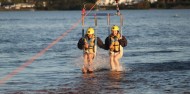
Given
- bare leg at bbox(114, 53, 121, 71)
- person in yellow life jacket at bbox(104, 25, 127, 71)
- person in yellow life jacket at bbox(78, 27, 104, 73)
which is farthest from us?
bare leg at bbox(114, 53, 121, 71)

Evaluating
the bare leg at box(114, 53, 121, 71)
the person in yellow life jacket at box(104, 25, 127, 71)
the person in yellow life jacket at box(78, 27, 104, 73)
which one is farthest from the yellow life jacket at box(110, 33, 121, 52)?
the person in yellow life jacket at box(78, 27, 104, 73)

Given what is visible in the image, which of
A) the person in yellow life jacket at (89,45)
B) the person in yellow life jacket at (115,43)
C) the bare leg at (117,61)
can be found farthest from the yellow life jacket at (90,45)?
the bare leg at (117,61)

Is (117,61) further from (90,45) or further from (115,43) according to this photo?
(90,45)

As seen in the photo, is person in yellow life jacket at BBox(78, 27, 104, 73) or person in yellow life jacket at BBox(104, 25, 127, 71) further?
person in yellow life jacket at BBox(104, 25, 127, 71)

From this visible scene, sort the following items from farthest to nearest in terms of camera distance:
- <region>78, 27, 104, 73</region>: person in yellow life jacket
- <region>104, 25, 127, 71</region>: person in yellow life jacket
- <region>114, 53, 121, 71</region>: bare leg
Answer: <region>114, 53, 121, 71</region>: bare leg → <region>104, 25, 127, 71</region>: person in yellow life jacket → <region>78, 27, 104, 73</region>: person in yellow life jacket

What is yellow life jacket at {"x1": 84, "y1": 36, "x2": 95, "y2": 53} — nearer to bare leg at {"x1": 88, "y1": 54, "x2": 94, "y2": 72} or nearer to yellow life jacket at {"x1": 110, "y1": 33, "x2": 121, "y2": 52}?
bare leg at {"x1": 88, "y1": 54, "x2": 94, "y2": 72}

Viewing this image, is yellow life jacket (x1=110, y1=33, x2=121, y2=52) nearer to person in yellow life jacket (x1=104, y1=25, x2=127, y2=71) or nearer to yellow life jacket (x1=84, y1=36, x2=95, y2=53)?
person in yellow life jacket (x1=104, y1=25, x2=127, y2=71)

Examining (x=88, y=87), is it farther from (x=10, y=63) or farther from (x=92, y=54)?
(x=10, y=63)

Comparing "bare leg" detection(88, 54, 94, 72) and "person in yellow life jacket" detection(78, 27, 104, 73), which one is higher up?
"person in yellow life jacket" detection(78, 27, 104, 73)

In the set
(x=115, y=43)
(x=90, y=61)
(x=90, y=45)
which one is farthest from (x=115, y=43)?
(x=90, y=61)

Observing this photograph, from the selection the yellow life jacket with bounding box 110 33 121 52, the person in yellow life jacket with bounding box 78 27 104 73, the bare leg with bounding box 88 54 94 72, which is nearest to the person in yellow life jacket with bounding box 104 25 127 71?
the yellow life jacket with bounding box 110 33 121 52

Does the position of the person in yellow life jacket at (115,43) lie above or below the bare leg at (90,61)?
above

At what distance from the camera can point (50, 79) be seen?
2475 centimetres

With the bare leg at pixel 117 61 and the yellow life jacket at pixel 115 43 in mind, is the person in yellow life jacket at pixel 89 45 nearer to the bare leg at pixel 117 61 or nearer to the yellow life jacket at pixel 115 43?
the yellow life jacket at pixel 115 43
